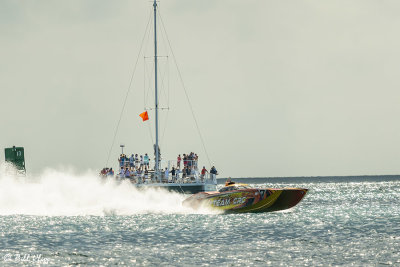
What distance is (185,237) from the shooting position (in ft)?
78.9

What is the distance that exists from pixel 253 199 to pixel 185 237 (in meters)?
10.1

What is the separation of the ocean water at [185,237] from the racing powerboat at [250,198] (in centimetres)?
58

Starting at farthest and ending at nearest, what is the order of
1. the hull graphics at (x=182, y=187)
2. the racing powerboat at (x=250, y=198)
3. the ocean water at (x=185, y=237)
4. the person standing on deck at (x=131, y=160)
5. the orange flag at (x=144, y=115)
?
the orange flag at (x=144, y=115) < the person standing on deck at (x=131, y=160) < the hull graphics at (x=182, y=187) < the racing powerboat at (x=250, y=198) < the ocean water at (x=185, y=237)

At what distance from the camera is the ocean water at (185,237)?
61.4ft

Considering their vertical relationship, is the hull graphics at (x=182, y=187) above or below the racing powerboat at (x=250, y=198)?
above

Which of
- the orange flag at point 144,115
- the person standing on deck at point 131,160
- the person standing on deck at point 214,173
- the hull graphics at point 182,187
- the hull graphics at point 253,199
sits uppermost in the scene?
the orange flag at point 144,115

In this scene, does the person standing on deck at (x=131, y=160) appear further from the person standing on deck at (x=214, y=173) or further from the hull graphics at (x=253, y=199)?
the hull graphics at (x=253, y=199)

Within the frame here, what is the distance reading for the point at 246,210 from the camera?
33.9 metres

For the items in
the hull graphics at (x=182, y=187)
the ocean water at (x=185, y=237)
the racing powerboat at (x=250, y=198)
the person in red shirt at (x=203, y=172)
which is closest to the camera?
the ocean water at (x=185, y=237)

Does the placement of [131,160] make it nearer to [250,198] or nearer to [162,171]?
[162,171]

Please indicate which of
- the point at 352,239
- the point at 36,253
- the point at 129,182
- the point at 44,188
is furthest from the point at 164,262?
the point at 129,182

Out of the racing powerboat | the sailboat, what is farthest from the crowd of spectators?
the racing powerboat

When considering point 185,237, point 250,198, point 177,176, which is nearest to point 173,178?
point 177,176

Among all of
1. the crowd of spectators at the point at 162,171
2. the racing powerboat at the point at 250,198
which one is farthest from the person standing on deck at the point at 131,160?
the racing powerboat at the point at 250,198
